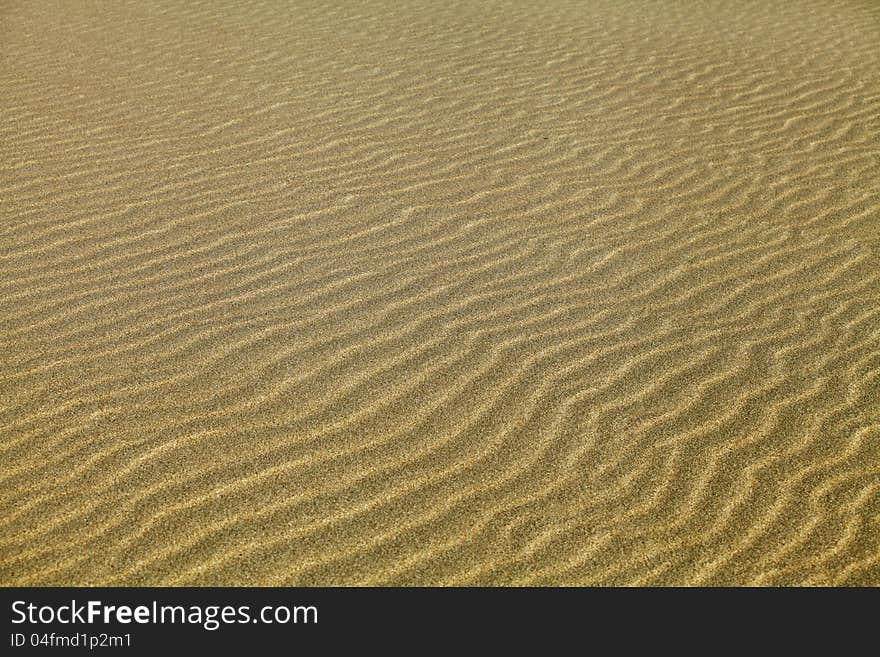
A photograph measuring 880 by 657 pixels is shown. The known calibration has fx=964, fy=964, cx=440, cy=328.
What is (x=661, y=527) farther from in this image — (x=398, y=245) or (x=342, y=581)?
(x=398, y=245)

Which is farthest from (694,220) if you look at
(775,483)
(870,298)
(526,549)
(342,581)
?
(342,581)

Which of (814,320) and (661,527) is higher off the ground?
(814,320)

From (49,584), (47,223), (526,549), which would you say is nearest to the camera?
(49,584)

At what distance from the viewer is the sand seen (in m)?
3.54

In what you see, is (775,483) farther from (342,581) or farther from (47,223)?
(47,223)

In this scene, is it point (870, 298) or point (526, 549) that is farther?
point (870, 298)

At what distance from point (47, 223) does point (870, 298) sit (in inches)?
182

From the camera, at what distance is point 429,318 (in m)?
4.88

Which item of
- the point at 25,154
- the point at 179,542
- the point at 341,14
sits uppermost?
the point at 341,14

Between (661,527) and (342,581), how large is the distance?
1.21 metres

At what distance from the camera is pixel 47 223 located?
5516 mm

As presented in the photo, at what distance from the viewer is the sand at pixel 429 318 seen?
354cm

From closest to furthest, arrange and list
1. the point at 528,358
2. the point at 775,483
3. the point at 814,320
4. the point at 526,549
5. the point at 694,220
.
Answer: the point at 526,549
the point at 775,483
the point at 528,358
the point at 814,320
the point at 694,220

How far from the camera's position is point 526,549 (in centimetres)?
350
